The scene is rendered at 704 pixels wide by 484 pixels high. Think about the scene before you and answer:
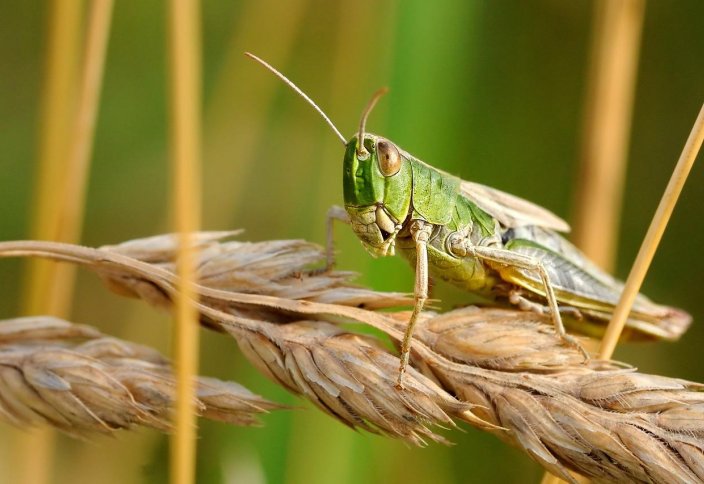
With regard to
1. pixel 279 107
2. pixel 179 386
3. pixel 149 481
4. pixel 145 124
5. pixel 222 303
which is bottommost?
pixel 149 481

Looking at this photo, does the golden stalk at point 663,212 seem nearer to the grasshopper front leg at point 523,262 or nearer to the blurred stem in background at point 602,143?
the grasshopper front leg at point 523,262

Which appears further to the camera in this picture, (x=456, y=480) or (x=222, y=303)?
(x=456, y=480)

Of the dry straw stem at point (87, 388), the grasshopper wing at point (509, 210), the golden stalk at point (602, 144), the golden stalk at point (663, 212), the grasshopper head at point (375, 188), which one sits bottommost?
the dry straw stem at point (87, 388)

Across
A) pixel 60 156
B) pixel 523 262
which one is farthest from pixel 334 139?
pixel 60 156

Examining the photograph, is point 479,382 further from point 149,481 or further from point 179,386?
point 149,481

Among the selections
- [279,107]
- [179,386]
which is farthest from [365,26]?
[179,386]

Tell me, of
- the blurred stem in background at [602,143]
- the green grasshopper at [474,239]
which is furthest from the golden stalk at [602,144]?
the green grasshopper at [474,239]
